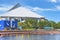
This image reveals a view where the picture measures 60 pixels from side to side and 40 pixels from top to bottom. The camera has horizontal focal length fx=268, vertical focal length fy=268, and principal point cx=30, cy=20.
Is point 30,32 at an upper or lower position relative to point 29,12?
lower

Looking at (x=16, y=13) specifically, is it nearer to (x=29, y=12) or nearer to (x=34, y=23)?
(x=29, y=12)

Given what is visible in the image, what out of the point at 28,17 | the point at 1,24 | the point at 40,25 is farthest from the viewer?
the point at 28,17

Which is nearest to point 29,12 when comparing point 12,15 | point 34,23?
point 12,15

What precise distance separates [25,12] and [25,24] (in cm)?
1068

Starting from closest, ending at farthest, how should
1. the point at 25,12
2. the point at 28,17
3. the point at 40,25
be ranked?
the point at 40,25 < the point at 28,17 < the point at 25,12

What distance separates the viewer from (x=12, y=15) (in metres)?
62.5

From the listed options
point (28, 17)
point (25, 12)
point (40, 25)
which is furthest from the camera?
point (25, 12)

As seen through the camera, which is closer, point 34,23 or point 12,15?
point 34,23

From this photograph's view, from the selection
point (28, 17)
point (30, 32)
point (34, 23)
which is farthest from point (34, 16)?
point (30, 32)

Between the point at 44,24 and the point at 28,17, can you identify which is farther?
the point at 28,17

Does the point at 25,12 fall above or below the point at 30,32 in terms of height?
above

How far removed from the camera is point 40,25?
180 feet

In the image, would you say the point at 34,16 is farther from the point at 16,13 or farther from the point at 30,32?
the point at 30,32

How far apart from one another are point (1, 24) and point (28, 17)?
1729cm
